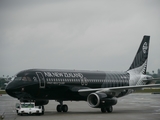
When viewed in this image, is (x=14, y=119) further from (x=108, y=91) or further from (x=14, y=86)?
(x=108, y=91)

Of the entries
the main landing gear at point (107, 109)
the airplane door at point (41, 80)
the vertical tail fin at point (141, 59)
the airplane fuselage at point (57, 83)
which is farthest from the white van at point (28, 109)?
the vertical tail fin at point (141, 59)

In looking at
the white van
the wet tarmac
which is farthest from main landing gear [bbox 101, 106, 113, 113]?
the white van

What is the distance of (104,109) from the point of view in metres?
44.9

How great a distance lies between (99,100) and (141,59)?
595 inches

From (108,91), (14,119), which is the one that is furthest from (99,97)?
(14,119)

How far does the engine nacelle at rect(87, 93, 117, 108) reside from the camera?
43500 millimetres

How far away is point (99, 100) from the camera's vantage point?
142ft

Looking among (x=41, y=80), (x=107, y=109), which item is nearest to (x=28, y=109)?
(x=41, y=80)

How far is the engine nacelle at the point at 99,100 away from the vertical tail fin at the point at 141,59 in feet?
41.3

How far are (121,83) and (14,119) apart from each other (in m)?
19.5

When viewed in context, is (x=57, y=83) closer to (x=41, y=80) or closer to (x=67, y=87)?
(x=67, y=87)

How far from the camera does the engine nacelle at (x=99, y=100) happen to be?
143ft

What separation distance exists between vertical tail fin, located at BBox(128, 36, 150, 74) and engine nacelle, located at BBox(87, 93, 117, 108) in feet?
41.3

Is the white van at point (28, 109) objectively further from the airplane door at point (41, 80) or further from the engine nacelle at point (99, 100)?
the engine nacelle at point (99, 100)
